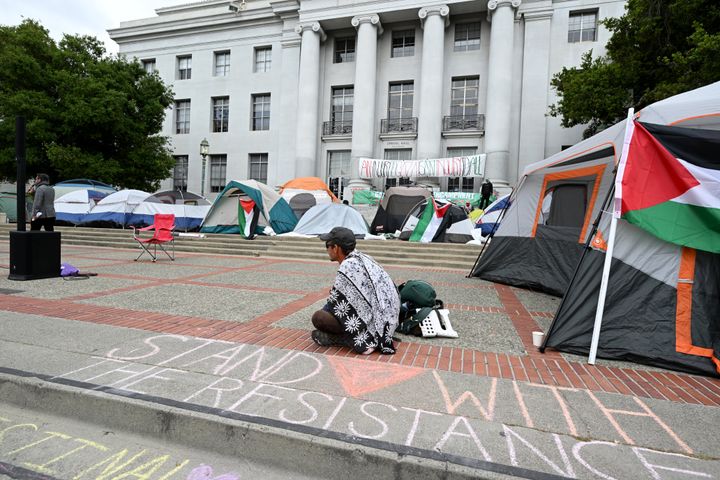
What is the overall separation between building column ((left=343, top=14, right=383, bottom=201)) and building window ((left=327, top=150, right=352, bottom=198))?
1.81 metres

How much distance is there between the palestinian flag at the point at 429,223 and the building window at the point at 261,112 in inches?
729

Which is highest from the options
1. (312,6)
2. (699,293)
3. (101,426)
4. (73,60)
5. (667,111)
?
(312,6)

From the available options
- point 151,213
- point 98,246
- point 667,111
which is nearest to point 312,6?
point 151,213

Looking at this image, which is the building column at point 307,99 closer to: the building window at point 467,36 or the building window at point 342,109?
the building window at point 342,109

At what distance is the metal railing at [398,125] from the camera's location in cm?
2511

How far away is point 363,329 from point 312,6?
27.4m

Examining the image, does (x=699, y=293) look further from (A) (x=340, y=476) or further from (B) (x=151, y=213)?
(B) (x=151, y=213)

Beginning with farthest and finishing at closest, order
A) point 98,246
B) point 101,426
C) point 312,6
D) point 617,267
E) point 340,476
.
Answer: point 312,6
point 98,246
point 617,267
point 101,426
point 340,476

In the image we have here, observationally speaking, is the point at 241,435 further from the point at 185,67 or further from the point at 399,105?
the point at 185,67

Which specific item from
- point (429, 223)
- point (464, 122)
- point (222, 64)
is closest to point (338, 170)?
point (464, 122)

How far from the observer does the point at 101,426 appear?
289 centimetres

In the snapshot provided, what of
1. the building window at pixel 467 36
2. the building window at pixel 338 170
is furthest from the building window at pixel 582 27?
the building window at pixel 338 170

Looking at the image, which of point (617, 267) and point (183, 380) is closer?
point (183, 380)

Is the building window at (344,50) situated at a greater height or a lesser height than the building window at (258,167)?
greater
